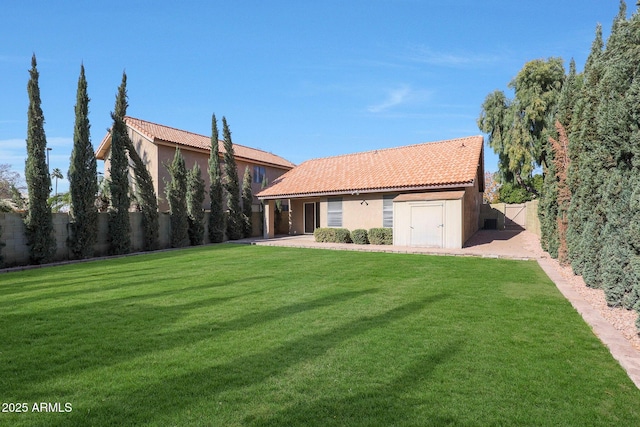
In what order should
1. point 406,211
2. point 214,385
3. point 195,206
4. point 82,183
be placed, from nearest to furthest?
point 214,385 → point 82,183 → point 406,211 → point 195,206

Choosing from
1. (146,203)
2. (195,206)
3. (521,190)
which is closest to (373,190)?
(195,206)

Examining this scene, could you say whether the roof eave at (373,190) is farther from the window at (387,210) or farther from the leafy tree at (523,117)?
the leafy tree at (523,117)

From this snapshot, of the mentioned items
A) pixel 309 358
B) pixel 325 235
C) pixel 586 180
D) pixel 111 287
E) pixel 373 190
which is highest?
pixel 373 190

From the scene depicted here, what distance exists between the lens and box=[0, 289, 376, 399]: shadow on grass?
11.3 ft

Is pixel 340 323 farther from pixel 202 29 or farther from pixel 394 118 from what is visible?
pixel 394 118

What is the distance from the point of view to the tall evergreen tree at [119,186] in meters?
14.5

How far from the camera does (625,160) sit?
6.14 m

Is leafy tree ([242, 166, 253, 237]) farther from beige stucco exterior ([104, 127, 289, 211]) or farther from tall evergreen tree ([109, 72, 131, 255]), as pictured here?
tall evergreen tree ([109, 72, 131, 255])

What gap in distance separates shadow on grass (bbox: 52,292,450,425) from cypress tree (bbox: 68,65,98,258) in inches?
509

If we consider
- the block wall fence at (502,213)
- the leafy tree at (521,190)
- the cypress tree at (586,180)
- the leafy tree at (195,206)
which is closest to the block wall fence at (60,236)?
the leafy tree at (195,206)

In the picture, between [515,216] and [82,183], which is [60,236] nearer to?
[82,183]

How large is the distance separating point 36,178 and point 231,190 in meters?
9.98

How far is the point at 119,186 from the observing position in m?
14.5

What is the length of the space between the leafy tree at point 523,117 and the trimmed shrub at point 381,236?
57.0 ft
